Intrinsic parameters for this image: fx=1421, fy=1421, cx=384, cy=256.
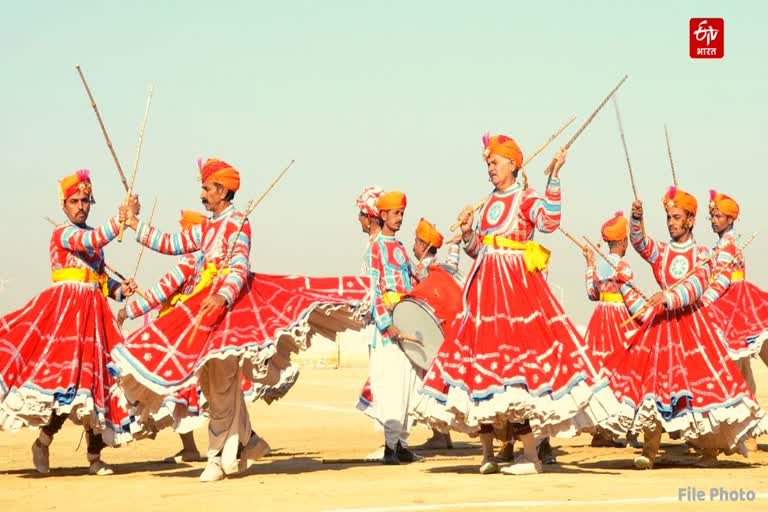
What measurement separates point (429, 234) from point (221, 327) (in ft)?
13.1

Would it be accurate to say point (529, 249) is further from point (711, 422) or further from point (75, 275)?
point (75, 275)

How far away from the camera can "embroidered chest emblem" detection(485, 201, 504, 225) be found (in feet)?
33.9

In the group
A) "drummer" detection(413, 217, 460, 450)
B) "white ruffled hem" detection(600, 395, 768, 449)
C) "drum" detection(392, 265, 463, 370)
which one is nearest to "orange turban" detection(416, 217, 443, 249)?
"drummer" detection(413, 217, 460, 450)

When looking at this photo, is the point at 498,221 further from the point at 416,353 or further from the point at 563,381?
the point at 416,353

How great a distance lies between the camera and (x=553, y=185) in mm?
10000

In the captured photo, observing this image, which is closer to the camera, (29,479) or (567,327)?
(567,327)

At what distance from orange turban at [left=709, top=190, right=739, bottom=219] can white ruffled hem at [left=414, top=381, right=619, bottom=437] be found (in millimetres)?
4118

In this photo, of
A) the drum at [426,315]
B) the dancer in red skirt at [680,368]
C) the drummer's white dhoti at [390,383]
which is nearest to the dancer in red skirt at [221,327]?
the drum at [426,315]

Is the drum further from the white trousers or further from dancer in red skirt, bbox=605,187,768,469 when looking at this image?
the white trousers

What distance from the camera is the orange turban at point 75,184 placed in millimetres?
11711

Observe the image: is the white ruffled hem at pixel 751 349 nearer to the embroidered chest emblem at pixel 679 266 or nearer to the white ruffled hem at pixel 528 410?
the embroidered chest emblem at pixel 679 266

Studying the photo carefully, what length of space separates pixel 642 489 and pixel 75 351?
4.90 meters

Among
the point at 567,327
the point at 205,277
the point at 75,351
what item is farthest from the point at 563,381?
the point at 75,351

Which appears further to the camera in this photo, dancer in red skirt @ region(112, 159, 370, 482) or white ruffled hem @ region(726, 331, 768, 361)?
white ruffled hem @ region(726, 331, 768, 361)
